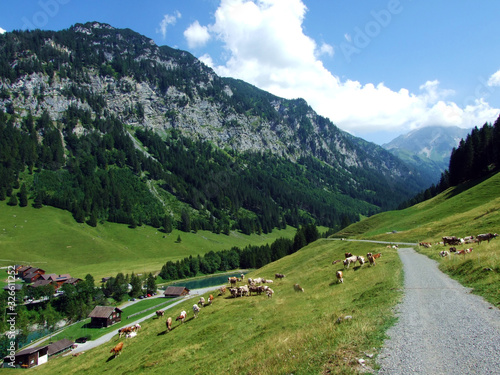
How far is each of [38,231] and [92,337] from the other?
108m

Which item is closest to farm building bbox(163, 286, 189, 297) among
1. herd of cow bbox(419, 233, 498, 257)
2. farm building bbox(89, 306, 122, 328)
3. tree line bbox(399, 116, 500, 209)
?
farm building bbox(89, 306, 122, 328)

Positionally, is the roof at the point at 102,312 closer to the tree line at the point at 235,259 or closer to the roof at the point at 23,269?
the tree line at the point at 235,259

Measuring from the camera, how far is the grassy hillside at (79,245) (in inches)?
4850

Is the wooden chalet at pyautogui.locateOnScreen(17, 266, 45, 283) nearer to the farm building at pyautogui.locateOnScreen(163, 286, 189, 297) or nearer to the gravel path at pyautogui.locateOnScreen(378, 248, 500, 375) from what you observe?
the farm building at pyautogui.locateOnScreen(163, 286, 189, 297)

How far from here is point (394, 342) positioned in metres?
11.4

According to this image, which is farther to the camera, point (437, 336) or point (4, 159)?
point (4, 159)

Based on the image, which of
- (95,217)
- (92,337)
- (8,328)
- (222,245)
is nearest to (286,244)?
(222,245)

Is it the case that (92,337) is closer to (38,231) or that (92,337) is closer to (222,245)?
(38,231)

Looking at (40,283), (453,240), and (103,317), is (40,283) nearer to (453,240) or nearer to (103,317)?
(103,317)

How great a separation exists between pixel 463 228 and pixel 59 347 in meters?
86.8

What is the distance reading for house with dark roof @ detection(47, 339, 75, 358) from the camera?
187ft

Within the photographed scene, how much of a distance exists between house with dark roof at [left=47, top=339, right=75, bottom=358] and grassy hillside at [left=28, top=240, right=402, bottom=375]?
38.1m

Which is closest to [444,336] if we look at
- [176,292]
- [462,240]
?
[462,240]

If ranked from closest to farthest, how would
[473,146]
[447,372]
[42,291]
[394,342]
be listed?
1. [447,372]
2. [394,342]
3. [42,291]
4. [473,146]
